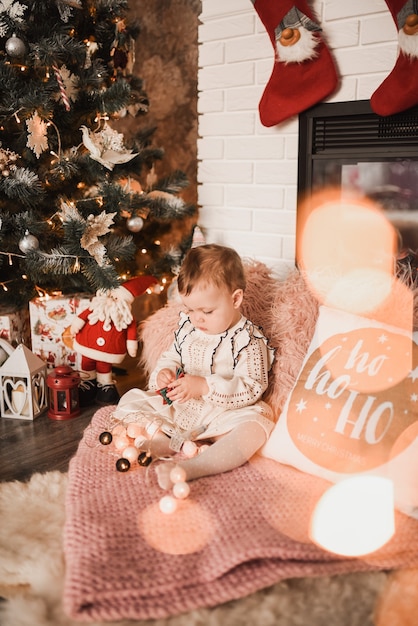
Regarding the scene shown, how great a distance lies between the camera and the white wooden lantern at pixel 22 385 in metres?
2.11

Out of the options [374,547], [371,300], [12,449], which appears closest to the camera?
[374,547]

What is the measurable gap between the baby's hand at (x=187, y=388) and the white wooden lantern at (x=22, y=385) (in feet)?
2.09

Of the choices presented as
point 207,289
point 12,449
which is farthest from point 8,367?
point 207,289

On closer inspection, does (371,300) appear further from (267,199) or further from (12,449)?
(12,449)

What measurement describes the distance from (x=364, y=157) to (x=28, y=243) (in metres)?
1.33

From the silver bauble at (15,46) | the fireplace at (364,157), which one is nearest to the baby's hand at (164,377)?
the fireplace at (364,157)

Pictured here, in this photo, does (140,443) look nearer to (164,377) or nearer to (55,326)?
(164,377)

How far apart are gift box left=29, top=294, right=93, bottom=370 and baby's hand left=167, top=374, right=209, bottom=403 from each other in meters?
0.74

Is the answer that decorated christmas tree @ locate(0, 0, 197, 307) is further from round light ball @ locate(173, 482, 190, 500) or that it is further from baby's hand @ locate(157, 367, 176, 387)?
round light ball @ locate(173, 482, 190, 500)

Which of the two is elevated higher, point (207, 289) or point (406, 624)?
point (207, 289)

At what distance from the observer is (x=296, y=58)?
7.02ft

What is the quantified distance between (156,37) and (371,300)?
86.4 inches

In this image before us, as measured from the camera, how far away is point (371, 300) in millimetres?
1683

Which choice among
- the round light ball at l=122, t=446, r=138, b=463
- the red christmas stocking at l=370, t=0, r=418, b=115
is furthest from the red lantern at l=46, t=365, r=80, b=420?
the red christmas stocking at l=370, t=0, r=418, b=115
